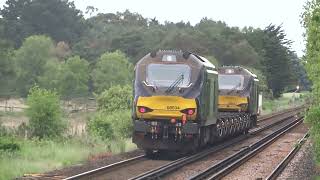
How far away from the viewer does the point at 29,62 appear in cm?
8469

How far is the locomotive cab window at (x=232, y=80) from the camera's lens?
1215 inches

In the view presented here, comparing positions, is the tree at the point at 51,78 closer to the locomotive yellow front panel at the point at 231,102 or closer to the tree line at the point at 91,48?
the tree line at the point at 91,48

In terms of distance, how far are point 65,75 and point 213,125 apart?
5610 cm

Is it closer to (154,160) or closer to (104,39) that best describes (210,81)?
(154,160)

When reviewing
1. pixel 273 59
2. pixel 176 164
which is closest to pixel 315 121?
pixel 176 164

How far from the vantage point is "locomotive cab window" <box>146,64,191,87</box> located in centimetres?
1992

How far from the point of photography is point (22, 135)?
100 ft

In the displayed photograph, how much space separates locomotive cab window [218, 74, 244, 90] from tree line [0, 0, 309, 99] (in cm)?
3992

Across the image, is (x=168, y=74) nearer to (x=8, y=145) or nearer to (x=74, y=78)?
(x=8, y=145)

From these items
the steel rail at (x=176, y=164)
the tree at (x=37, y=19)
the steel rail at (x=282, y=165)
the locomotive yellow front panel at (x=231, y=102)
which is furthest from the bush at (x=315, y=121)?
the tree at (x=37, y=19)

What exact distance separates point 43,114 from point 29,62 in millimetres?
54311

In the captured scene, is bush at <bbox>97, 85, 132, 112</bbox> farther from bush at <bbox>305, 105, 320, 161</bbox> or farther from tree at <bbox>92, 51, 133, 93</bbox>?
tree at <bbox>92, 51, 133, 93</bbox>

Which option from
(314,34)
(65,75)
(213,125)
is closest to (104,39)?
(65,75)

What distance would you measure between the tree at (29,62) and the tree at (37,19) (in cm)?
2230
